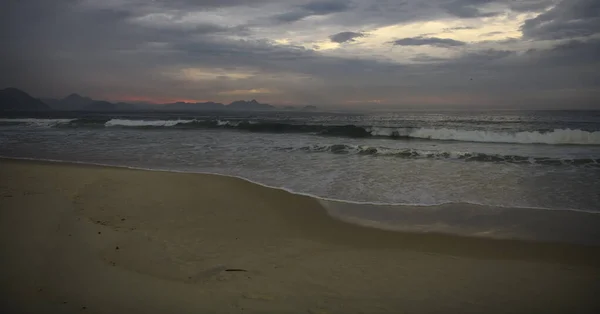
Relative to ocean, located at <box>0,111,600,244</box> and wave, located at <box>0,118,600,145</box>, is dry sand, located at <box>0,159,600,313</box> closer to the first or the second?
ocean, located at <box>0,111,600,244</box>

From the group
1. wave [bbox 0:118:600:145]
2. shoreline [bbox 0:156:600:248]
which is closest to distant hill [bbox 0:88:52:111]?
wave [bbox 0:118:600:145]

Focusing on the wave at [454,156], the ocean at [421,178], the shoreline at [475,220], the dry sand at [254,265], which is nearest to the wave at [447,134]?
the ocean at [421,178]

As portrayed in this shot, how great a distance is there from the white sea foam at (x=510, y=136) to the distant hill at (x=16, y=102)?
7440cm

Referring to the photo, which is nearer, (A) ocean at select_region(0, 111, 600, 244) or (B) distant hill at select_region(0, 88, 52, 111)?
(A) ocean at select_region(0, 111, 600, 244)

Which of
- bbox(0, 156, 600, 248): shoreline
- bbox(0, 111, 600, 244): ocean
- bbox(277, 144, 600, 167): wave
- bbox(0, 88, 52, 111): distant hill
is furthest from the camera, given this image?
bbox(0, 88, 52, 111): distant hill

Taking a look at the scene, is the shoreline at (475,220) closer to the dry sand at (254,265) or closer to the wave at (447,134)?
the dry sand at (254,265)

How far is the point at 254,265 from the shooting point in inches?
140

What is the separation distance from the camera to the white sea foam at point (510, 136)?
1602cm

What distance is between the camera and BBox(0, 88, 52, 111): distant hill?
6556cm

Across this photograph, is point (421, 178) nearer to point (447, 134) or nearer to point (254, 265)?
point (254, 265)

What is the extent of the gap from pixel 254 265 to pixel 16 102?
287 feet

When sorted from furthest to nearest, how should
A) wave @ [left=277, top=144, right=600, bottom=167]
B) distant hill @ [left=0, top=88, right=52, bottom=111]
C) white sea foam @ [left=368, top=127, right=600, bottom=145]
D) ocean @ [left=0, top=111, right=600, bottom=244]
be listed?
distant hill @ [left=0, top=88, right=52, bottom=111] → white sea foam @ [left=368, top=127, right=600, bottom=145] → wave @ [left=277, top=144, right=600, bottom=167] → ocean @ [left=0, top=111, right=600, bottom=244]

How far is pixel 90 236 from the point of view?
4.14 m

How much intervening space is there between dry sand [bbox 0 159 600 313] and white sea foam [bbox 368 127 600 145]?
14792 millimetres
